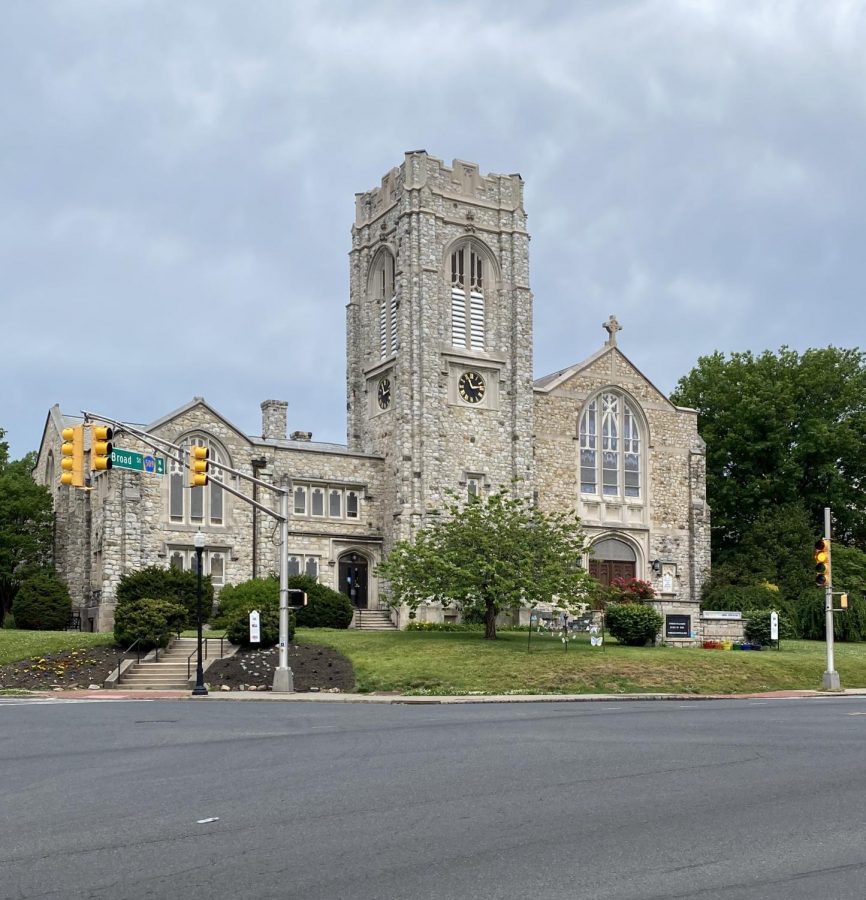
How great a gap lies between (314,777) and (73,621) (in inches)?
1381

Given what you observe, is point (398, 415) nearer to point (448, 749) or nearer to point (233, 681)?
point (233, 681)

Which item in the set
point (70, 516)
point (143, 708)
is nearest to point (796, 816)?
point (143, 708)

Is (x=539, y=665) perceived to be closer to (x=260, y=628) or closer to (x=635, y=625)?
(x=635, y=625)

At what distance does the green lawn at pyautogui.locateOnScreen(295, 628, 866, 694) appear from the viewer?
32281 millimetres

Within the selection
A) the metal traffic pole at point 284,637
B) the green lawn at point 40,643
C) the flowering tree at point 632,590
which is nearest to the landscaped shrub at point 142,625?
the green lawn at point 40,643

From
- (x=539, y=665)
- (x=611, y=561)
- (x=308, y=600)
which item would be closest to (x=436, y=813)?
(x=539, y=665)

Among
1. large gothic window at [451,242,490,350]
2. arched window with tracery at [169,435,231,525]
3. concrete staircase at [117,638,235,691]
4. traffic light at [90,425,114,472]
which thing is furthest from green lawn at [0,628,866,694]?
large gothic window at [451,242,490,350]

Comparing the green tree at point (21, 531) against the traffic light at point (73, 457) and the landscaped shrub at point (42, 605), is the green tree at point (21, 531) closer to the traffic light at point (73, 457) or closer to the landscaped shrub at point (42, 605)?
the landscaped shrub at point (42, 605)

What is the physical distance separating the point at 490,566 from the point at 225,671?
9125 millimetres

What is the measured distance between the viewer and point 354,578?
165 ft

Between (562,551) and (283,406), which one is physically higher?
(283,406)

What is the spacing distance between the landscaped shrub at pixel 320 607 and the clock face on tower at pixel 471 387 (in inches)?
428

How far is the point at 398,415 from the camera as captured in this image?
49.9 m

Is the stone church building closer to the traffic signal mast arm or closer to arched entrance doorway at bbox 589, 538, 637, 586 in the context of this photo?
arched entrance doorway at bbox 589, 538, 637, 586
